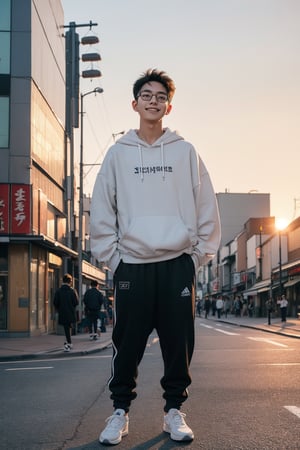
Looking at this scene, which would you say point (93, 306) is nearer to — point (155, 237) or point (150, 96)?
point (150, 96)

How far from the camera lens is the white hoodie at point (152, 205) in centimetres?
430

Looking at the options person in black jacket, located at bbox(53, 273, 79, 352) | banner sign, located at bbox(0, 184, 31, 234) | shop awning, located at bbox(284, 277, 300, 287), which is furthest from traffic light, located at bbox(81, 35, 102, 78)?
shop awning, located at bbox(284, 277, 300, 287)

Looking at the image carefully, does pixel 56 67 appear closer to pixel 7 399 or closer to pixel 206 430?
pixel 7 399

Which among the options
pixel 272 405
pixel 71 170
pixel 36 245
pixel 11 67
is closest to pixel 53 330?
pixel 36 245

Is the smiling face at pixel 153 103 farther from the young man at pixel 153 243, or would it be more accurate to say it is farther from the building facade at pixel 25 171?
the building facade at pixel 25 171

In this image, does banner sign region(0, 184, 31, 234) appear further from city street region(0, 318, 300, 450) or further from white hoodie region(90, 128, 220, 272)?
white hoodie region(90, 128, 220, 272)

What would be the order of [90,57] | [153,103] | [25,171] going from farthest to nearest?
1. [90,57]
2. [25,171]
3. [153,103]

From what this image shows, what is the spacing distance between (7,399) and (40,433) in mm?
2169

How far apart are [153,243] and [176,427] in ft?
3.82

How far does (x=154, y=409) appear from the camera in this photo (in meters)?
5.71

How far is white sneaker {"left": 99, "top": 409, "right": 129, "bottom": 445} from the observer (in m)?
4.09

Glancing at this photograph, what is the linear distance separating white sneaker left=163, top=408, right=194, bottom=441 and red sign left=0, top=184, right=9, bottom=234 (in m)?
17.3

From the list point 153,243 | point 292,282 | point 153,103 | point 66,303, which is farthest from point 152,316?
point 292,282

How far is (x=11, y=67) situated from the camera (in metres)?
22.6
